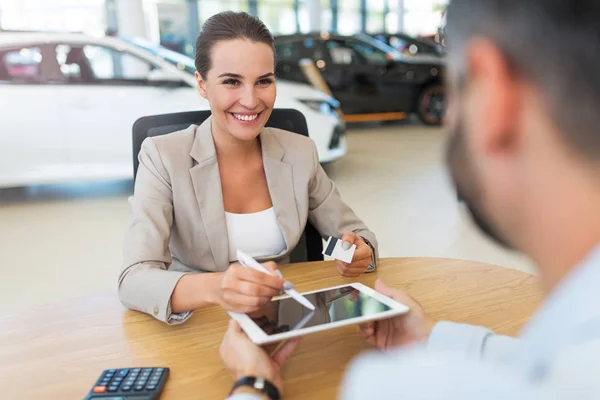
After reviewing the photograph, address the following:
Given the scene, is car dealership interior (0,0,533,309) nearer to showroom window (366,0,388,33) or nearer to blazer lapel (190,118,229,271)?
blazer lapel (190,118,229,271)

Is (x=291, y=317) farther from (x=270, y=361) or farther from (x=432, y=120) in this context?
(x=432, y=120)

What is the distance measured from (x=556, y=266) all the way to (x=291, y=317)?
1.86 ft

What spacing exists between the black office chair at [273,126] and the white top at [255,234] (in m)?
0.13

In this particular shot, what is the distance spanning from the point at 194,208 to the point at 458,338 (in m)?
0.79

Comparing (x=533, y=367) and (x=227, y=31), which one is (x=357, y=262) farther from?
(x=533, y=367)

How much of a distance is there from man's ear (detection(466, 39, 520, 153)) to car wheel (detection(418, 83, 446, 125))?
732cm

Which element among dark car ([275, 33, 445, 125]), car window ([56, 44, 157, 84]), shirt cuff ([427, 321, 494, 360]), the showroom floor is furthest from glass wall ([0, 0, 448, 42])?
shirt cuff ([427, 321, 494, 360])

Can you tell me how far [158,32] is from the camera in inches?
401

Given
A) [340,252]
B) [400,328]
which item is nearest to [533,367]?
[400,328]

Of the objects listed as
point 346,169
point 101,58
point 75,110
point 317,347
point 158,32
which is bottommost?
point 346,169

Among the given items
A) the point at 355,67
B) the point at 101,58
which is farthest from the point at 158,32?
the point at 101,58

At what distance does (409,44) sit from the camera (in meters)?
8.75

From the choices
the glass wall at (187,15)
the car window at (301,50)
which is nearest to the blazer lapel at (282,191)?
the glass wall at (187,15)

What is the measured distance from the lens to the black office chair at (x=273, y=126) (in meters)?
1.61
